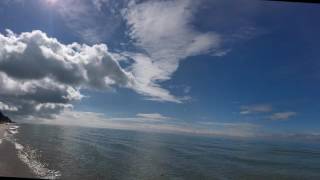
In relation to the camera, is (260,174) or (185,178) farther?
(260,174)

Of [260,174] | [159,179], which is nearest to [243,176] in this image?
[260,174]

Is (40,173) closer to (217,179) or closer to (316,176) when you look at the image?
(217,179)

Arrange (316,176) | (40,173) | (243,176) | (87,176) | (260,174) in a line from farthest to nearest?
(316,176)
(260,174)
(243,176)
(87,176)
(40,173)

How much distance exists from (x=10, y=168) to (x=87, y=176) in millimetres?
2268

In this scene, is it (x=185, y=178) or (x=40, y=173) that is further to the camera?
(x=185, y=178)

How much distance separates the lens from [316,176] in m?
19.0

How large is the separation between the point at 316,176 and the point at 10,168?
A: 16314 millimetres

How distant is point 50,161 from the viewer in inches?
480

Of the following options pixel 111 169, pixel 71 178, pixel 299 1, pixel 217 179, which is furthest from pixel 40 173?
pixel 299 1

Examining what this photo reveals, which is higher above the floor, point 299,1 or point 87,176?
point 299,1

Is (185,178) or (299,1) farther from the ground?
(299,1)

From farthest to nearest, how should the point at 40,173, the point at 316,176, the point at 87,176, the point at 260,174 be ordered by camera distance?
the point at 316,176
the point at 260,174
the point at 87,176
the point at 40,173

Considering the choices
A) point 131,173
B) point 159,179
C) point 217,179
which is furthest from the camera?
point 217,179

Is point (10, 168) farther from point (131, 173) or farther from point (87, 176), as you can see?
point (131, 173)
